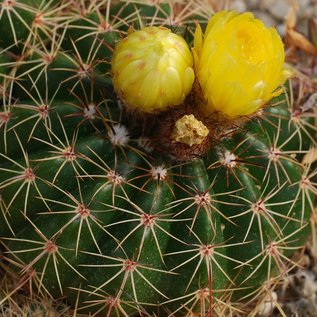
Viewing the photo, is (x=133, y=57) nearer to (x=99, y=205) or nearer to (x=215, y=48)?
(x=215, y=48)

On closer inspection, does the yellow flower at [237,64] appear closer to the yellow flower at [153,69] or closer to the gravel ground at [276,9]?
the yellow flower at [153,69]

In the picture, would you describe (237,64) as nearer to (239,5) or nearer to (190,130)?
(190,130)

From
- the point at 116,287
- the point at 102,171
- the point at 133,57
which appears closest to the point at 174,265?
the point at 116,287

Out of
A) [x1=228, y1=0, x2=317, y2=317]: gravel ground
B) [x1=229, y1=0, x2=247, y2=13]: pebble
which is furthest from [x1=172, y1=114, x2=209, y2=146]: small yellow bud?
[x1=229, y1=0, x2=247, y2=13]: pebble

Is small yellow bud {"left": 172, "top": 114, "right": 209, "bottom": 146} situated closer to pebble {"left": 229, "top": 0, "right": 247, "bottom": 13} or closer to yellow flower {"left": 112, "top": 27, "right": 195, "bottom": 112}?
yellow flower {"left": 112, "top": 27, "right": 195, "bottom": 112}

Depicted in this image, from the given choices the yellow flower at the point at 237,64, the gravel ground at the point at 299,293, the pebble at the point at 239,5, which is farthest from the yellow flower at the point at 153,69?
the pebble at the point at 239,5
